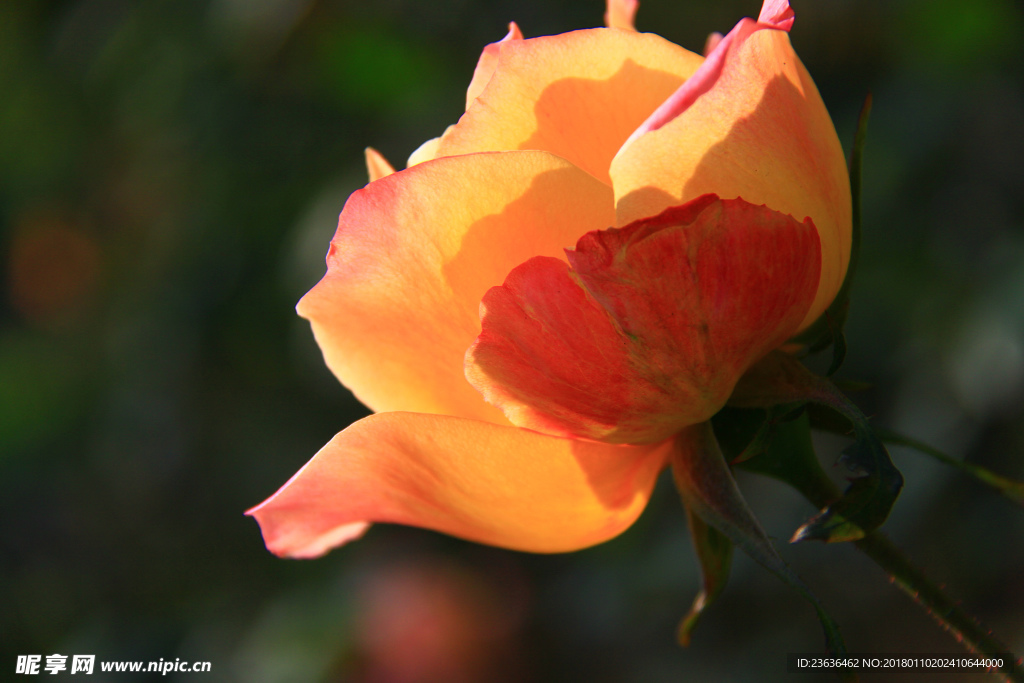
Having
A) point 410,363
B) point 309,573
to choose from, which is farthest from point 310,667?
point 410,363

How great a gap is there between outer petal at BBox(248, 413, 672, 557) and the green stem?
0.08m

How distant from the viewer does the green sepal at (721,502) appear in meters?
0.23

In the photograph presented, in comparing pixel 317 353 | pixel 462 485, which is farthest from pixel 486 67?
pixel 317 353

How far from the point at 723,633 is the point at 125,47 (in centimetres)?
123

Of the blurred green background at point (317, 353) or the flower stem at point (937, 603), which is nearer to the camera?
the flower stem at point (937, 603)

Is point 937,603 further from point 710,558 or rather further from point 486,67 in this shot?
point 486,67

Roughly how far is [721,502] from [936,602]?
0.24 ft

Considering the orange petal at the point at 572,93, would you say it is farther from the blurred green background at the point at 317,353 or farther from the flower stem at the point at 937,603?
the blurred green background at the point at 317,353

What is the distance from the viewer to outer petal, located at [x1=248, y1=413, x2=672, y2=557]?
255mm

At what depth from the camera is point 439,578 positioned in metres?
1.47

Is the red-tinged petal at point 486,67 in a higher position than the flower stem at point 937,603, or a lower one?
higher

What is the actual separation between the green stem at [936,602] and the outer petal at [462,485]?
0.26 feet

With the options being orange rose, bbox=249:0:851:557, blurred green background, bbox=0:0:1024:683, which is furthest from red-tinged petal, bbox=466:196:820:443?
blurred green background, bbox=0:0:1024:683

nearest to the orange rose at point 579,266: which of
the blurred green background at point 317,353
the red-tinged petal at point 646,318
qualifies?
the red-tinged petal at point 646,318
